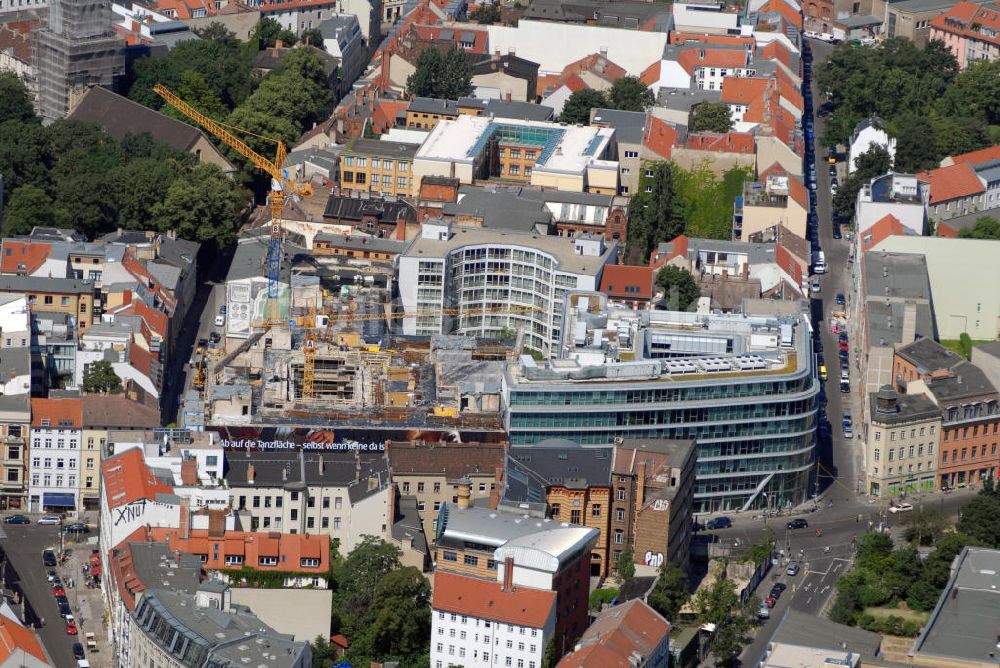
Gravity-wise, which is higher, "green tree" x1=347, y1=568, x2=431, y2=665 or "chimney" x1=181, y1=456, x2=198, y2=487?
"chimney" x1=181, y1=456, x2=198, y2=487

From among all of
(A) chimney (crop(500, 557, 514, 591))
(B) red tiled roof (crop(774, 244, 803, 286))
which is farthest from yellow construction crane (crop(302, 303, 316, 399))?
(B) red tiled roof (crop(774, 244, 803, 286))

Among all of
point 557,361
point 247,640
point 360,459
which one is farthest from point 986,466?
point 247,640

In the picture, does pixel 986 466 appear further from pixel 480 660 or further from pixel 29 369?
pixel 29 369

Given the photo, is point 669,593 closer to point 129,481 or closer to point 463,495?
point 463,495

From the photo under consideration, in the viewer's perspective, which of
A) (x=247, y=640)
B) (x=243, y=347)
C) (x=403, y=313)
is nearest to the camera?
(x=247, y=640)

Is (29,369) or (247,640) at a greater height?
(29,369)

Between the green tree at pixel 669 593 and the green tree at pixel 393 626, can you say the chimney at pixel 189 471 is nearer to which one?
the green tree at pixel 393 626

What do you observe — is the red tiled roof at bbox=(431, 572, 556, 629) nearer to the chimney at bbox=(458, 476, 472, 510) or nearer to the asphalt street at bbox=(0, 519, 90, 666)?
the chimney at bbox=(458, 476, 472, 510)

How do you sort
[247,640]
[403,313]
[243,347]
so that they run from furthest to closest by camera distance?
1. [403,313]
2. [243,347]
3. [247,640]
